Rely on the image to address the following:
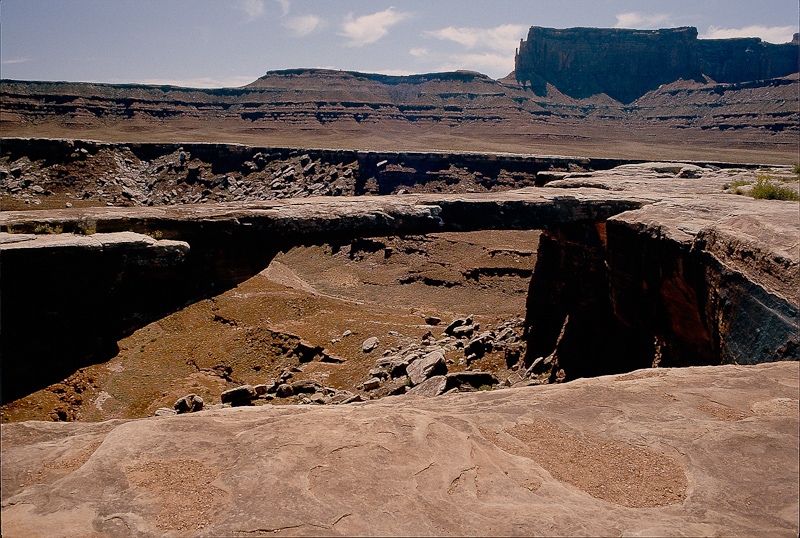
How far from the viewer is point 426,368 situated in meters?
9.88

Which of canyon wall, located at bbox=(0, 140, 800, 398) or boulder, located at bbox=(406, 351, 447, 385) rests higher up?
canyon wall, located at bbox=(0, 140, 800, 398)

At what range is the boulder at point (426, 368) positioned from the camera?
9.66m

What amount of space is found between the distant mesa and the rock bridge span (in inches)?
3466

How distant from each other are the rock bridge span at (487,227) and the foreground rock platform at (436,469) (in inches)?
67.0

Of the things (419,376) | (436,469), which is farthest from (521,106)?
(436,469)

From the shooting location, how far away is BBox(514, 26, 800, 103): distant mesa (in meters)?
83.1

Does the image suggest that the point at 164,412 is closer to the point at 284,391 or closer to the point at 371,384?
the point at 284,391

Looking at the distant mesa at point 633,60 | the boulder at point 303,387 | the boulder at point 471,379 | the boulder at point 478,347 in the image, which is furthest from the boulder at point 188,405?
the distant mesa at point 633,60

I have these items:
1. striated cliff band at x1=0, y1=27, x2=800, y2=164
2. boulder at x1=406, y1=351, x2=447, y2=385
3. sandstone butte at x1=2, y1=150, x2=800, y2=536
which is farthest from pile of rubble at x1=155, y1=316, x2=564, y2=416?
striated cliff band at x1=0, y1=27, x2=800, y2=164

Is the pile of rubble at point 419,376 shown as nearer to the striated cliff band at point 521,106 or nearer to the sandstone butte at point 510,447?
the sandstone butte at point 510,447

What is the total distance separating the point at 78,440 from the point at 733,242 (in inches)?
245

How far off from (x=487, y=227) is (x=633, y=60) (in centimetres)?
9682

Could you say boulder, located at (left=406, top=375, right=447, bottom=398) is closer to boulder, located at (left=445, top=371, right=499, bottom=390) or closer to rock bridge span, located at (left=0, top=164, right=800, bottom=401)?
boulder, located at (left=445, top=371, right=499, bottom=390)

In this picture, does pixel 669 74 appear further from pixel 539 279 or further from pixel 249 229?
pixel 249 229
